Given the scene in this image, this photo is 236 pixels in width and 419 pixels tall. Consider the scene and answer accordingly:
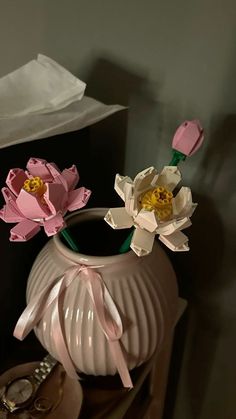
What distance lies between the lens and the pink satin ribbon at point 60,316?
0.62 meters

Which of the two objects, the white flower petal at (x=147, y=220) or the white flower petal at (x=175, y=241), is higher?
the white flower petal at (x=147, y=220)

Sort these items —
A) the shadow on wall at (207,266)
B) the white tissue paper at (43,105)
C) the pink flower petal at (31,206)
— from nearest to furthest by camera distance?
the pink flower petal at (31,206) < the white tissue paper at (43,105) < the shadow on wall at (207,266)

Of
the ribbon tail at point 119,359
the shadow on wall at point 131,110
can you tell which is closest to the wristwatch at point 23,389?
the ribbon tail at point 119,359

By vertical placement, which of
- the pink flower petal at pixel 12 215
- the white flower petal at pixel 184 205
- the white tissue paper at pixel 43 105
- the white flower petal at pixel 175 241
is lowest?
the white flower petal at pixel 175 241

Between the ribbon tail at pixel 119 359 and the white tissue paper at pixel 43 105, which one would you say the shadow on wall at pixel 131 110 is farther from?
the ribbon tail at pixel 119 359

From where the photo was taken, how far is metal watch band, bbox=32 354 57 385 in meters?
0.72

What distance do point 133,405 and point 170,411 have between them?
27cm

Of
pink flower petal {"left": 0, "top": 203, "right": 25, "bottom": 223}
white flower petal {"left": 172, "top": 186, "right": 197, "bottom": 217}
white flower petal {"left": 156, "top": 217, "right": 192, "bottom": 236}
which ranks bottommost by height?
pink flower petal {"left": 0, "top": 203, "right": 25, "bottom": 223}

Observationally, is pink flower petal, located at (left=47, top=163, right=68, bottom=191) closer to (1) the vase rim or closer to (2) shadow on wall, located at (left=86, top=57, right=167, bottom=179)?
(1) the vase rim

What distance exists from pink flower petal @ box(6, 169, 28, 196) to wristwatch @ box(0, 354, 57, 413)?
0.92 ft

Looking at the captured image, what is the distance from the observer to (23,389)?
2.30 feet

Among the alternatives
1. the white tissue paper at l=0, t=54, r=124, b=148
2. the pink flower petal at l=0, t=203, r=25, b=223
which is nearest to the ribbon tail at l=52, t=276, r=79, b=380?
the pink flower petal at l=0, t=203, r=25, b=223

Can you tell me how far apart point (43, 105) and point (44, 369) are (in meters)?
0.37

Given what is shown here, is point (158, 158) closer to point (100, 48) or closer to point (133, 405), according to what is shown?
point (100, 48)
